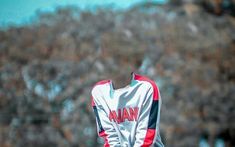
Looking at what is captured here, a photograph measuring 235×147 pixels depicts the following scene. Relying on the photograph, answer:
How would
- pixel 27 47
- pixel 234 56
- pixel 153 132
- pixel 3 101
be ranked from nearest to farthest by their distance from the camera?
pixel 153 132 < pixel 3 101 < pixel 27 47 < pixel 234 56

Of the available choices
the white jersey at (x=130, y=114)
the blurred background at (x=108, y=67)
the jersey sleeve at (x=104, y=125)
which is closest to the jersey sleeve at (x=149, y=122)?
the white jersey at (x=130, y=114)

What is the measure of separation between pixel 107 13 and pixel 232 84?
4.87 meters

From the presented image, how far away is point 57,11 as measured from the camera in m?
21.2

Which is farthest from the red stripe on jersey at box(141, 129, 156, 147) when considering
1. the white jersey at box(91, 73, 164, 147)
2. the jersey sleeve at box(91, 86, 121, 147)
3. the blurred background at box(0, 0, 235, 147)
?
the blurred background at box(0, 0, 235, 147)

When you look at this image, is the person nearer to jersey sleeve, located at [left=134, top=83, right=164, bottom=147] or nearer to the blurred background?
jersey sleeve, located at [left=134, top=83, right=164, bottom=147]

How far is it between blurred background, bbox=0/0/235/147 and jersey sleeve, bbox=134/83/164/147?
1377 cm

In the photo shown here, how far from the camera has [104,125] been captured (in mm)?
4434

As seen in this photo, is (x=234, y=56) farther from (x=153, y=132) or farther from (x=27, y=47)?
(x=153, y=132)

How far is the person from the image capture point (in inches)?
169

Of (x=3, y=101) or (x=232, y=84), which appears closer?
(x=3, y=101)

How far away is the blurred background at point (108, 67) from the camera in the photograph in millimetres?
19016

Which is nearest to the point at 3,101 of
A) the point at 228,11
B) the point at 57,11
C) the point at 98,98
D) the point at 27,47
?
the point at 27,47

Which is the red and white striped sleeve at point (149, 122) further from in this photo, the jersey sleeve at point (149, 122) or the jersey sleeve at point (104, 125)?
the jersey sleeve at point (104, 125)

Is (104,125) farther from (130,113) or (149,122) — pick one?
(149,122)
